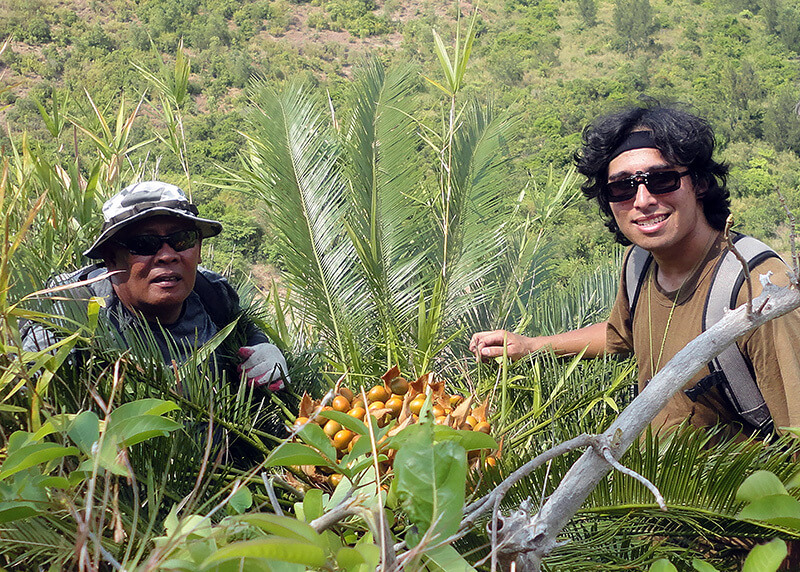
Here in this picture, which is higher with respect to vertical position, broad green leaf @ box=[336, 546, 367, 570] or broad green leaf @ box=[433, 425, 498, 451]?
broad green leaf @ box=[433, 425, 498, 451]

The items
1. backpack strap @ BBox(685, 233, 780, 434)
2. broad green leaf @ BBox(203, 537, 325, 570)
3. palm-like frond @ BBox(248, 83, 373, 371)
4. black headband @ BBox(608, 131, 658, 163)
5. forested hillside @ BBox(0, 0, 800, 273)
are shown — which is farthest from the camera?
forested hillside @ BBox(0, 0, 800, 273)

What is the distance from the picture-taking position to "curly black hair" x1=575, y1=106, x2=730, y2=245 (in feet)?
5.99

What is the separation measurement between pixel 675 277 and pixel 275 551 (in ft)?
5.06

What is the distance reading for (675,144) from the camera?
181 cm

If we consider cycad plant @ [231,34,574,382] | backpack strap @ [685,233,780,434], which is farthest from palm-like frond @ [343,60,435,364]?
backpack strap @ [685,233,780,434]

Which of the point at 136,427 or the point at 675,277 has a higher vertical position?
the point at 136,427

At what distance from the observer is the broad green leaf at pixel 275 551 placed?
0.47 meters

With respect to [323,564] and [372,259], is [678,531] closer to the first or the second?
[323,564]

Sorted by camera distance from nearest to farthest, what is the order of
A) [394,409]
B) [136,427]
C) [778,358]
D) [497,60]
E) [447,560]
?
[447,560], [136,427], [778,358], [394,409], [497,60]

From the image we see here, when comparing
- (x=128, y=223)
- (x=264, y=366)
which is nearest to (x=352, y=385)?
(x=264, y=366)

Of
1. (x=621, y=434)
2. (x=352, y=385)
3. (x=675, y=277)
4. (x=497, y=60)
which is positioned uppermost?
(x=497, y=60)

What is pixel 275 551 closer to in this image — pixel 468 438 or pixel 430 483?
pixel 430 483

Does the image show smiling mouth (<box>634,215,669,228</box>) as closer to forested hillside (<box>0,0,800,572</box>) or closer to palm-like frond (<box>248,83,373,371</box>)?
forested hillside (<box>0,0,800,572</box>)

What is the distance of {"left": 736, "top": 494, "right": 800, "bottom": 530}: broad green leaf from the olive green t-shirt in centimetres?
58
